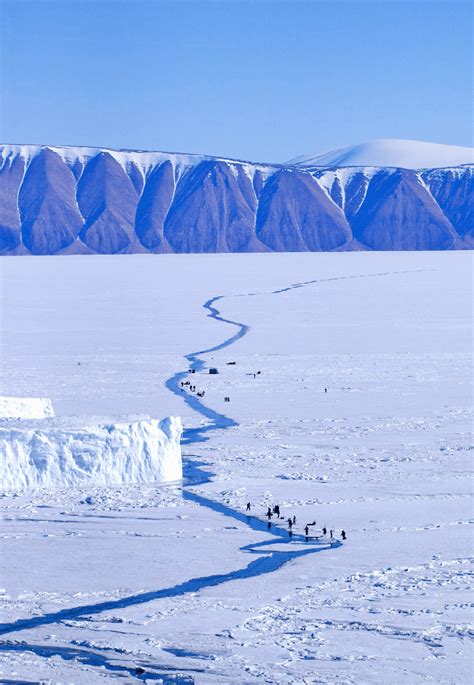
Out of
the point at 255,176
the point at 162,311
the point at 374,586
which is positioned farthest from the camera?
the point at 255,176

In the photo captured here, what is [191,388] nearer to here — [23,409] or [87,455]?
[23,409]

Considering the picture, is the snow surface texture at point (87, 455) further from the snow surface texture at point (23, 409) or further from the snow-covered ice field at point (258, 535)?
the snow surface texture at point (23, 409)

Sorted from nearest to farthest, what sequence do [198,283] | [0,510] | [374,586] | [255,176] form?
[374,586], [0,510], [198,283], [255,176]

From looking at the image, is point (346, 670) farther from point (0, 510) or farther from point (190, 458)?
point (190, 458)

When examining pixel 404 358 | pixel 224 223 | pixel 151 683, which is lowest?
pixel 151 683

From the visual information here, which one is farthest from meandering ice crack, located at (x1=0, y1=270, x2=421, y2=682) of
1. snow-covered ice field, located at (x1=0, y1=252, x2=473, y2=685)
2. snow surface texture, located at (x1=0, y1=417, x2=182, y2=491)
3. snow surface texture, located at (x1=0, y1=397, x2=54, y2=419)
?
snow surface texture, located at (x1=0, y1=397, x2=54, y2=419)

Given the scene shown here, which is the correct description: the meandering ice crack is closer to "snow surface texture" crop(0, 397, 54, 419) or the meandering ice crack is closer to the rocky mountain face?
"snow surface texture" crop(0, 397, 54, 419)

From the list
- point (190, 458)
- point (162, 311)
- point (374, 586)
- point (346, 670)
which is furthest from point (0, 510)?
point (162, 311)
